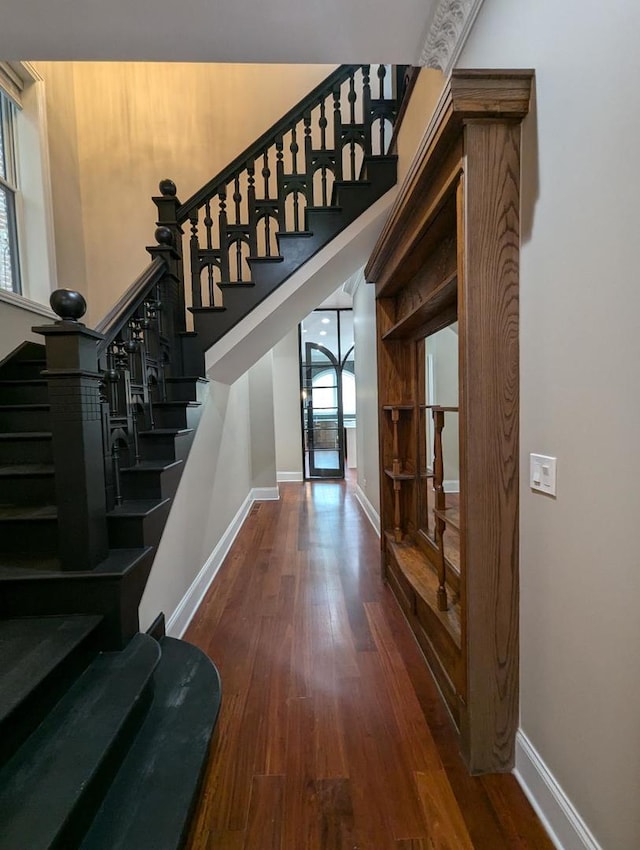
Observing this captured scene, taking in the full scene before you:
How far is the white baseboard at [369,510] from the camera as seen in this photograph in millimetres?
3840

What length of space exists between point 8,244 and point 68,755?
3.50 meters

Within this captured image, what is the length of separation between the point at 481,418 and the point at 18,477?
1990 millimetres

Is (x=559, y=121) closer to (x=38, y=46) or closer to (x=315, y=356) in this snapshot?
(x=38, y=46)

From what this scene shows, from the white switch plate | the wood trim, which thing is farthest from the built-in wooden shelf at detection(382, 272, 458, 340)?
the white switch plate

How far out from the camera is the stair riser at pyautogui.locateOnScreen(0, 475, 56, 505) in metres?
1.76

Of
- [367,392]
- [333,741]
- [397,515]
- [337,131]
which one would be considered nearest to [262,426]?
[367,392]

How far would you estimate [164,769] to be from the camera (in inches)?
46.4

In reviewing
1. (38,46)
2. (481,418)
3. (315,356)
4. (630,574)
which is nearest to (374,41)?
(38,46)

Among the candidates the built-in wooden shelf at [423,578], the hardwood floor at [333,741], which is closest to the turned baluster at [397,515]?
the built-in wooden shelf at [423,578]

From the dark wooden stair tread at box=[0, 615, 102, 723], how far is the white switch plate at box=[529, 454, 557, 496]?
61.4 inches

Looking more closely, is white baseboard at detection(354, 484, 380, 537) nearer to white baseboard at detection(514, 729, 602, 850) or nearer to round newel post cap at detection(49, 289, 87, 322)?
white baseboard at detection(514, 729, 602, 850)

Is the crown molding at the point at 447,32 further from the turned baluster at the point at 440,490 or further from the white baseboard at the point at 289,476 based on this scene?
the white baseboard at the point at 289,476

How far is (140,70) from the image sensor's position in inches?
139

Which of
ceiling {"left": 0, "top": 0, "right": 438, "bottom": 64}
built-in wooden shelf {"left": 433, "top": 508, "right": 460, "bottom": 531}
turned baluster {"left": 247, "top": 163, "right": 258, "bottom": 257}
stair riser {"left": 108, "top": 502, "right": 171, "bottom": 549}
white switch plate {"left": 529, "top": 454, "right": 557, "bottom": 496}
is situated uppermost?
ceiling {"left": 0, "top": 0, "right": 438, "bottom": 64}
